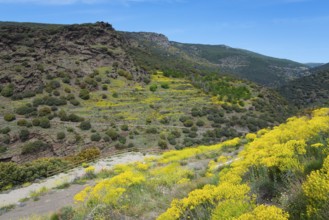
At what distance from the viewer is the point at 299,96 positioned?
95750mm

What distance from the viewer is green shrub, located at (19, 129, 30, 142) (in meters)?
37.6

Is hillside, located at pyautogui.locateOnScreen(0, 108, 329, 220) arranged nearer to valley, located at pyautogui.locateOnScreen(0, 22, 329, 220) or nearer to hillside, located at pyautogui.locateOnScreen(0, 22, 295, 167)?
valley, located at pyautogui.locateOnScreen(0, 22, 329, 220)

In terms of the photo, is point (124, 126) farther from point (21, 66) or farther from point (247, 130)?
point (21, 66)

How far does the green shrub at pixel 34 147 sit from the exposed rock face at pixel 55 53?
618 inches

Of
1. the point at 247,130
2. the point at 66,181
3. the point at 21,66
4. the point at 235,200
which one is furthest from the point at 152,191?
the point at 21,66

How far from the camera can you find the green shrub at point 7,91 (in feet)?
154

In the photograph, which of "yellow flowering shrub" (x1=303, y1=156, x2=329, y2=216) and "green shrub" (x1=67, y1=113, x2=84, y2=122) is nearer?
"yellow flowering shrub" (x1=303, y1=156, x2=329, y2=216)

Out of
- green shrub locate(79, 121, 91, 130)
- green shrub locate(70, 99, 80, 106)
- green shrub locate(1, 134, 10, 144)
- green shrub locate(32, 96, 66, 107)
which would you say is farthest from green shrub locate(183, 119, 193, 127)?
green shrub locate(1, 134, 10, 144)

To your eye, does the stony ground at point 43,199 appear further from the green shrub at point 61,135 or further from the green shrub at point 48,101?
the green shrub at point 48,101

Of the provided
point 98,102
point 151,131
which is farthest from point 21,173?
point 98,102

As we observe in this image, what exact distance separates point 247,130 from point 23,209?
38.5 m

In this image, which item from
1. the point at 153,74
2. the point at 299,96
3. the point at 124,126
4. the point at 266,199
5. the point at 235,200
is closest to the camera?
the point at 235,200

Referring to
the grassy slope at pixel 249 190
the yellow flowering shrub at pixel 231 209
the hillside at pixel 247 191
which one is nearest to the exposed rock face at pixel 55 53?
the hillside at pixel 247 191

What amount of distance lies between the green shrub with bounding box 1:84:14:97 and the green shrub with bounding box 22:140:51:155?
14.5 meters
